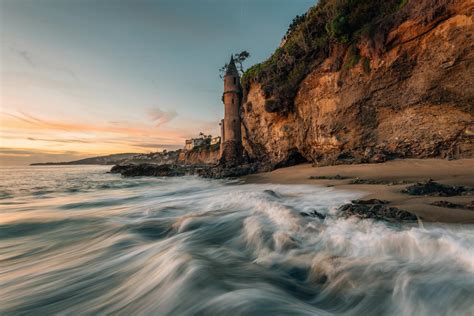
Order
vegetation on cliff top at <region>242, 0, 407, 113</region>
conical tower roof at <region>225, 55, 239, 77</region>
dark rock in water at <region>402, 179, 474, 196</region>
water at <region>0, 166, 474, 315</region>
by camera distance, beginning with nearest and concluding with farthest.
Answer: water at <region>0, 166, 474, 315</region> → dark rock in water at <region>402, 179, 474, 196</region> → vegetation on cliff top at <region>242, 0, 407, 113</region> → conical tower roof at <region>225, 55, 239, 77</region>

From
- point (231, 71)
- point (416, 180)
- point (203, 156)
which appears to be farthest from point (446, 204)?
point (203, 156)

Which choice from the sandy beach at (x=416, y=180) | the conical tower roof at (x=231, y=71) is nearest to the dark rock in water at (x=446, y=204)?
the sandy beach at (x=416, y=180)

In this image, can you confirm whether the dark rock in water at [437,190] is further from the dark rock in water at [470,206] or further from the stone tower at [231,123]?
the stone tower at [231,123]

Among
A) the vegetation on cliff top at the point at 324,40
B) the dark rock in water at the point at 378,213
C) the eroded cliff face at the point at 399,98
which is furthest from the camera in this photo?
the vegetation on cliff top at the point at 324,40

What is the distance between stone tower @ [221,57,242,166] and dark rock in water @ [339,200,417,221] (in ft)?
76.2

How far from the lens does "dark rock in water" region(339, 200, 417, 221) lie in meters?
4.06

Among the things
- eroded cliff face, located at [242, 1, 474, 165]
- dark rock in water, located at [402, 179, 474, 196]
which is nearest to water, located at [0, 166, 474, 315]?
dark rock in water, located at [402, 179, 474, 196]

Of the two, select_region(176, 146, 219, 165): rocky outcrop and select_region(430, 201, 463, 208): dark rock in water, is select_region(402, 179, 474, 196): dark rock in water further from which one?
select_region(176, 146, 219, 165): rocky outcrop

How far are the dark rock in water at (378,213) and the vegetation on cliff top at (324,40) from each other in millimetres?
10512

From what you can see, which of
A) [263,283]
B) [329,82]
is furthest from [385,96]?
[263,283]

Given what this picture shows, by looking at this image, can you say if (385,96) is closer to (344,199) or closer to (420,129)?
(420,129)

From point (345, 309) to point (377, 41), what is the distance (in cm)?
1316

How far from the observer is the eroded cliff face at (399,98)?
370 inches

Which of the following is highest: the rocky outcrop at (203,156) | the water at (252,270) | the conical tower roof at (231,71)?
the conical tower roof at (231,71)
